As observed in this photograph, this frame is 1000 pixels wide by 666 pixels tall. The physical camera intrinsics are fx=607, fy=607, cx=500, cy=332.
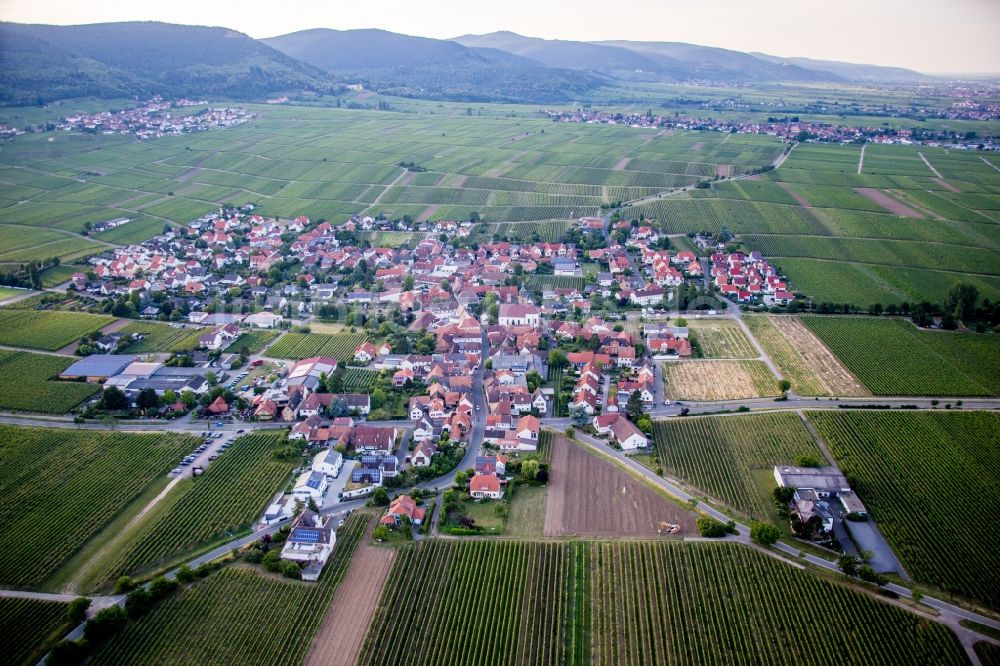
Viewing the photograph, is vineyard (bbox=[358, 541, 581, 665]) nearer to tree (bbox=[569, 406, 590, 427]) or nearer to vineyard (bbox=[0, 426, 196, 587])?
tree (bbox=[569, 406, 590, 427])

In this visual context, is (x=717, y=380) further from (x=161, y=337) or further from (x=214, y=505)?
(x=161, y=337)

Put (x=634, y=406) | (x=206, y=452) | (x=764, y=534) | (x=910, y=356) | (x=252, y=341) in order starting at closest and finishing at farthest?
(x=764, y=534) < (x=206, y=452) < (x=634, y=406) < (x=910, y=356) < (x=252, y=341)

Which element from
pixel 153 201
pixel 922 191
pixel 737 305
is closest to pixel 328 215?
pixel 153 201

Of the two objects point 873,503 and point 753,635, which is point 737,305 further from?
point 753,635

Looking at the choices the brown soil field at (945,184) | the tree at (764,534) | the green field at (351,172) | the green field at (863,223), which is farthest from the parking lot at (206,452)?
the brown soil field at (945,184)

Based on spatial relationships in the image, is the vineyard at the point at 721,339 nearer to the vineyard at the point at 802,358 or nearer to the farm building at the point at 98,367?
the vineyard at the point at 802,358

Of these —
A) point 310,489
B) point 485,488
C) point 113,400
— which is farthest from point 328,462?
point 113,400
